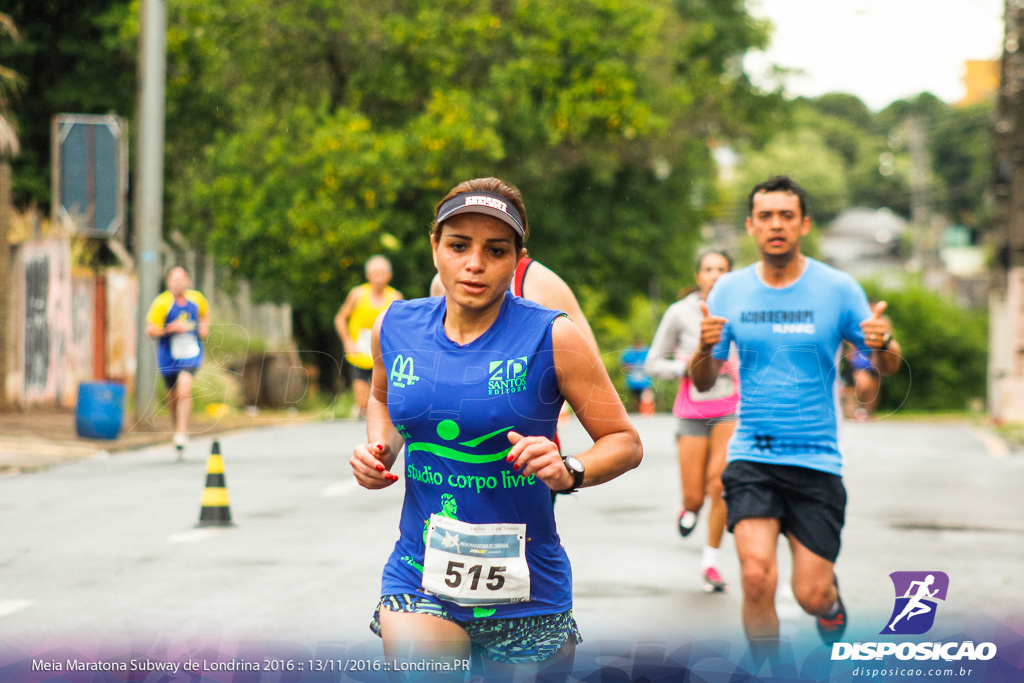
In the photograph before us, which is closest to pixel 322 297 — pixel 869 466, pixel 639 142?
pixel 639 142

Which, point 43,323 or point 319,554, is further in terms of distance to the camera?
point 43,323

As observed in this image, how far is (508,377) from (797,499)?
8.08 feet

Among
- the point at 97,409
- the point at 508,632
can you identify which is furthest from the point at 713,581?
the point at 97,409

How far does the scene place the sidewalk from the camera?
44.5ft

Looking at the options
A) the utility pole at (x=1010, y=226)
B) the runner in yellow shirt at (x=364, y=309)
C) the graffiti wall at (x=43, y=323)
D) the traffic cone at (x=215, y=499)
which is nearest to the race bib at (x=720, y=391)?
Answer: the traffic cone at (x=215, y=499)

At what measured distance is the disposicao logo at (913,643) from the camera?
16.6ft

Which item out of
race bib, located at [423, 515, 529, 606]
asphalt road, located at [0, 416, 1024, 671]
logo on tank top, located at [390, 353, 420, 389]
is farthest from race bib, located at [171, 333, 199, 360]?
race bib, located at [423, 515, 529, 606]

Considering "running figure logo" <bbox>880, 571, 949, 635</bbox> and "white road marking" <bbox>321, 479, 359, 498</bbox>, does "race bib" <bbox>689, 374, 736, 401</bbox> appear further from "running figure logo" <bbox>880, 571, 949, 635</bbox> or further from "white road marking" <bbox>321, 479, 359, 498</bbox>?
"white road marking" <bbox>321, 479, 359, 498</bbox>

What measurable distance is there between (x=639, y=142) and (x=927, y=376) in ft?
44.5

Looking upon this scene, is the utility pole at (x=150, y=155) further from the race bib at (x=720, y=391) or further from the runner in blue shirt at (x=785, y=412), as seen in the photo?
the runner in blue shirt at (x=785, y=412)

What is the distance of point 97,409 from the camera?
15328mm

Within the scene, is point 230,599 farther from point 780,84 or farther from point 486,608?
point 780,84

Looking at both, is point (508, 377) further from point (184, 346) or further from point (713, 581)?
point (184, 346)

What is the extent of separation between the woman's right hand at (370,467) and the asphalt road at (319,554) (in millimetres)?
1900
